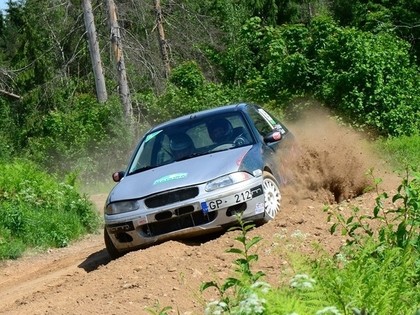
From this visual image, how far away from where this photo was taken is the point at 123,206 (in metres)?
9.61

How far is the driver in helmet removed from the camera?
10.6 meters

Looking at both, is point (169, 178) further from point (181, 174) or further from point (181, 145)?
point (181, 145)

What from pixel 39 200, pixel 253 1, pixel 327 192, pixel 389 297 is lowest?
pixel 253 1

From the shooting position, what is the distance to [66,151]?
27172 mm

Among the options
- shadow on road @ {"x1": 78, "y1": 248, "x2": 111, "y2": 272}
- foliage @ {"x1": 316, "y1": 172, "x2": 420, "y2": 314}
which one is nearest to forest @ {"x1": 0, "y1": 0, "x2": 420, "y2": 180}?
shadow on road @ {"x1": 78, "y1": 248, "x2": 111, "y2": 272}

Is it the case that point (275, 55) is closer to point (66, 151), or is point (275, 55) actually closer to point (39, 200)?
point (66, 151)

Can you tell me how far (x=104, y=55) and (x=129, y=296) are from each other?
37.3 metres

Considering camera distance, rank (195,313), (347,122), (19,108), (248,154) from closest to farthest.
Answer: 1. (195,313)
2. (248,154)
3. (347,122)
4. (19,108)

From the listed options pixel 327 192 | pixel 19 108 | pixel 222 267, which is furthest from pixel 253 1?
pixel 222 267

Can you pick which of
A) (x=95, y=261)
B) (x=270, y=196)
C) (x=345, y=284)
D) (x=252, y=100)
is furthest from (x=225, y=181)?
(x=252, y=100)

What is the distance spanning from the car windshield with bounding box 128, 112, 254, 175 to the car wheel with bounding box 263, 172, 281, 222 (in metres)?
0.70

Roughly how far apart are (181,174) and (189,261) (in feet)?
6.64

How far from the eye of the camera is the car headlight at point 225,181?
9.30 m

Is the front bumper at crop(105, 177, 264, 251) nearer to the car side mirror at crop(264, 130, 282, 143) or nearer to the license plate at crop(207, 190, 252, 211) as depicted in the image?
the license plate at crop(207, 190, 252, 211)
